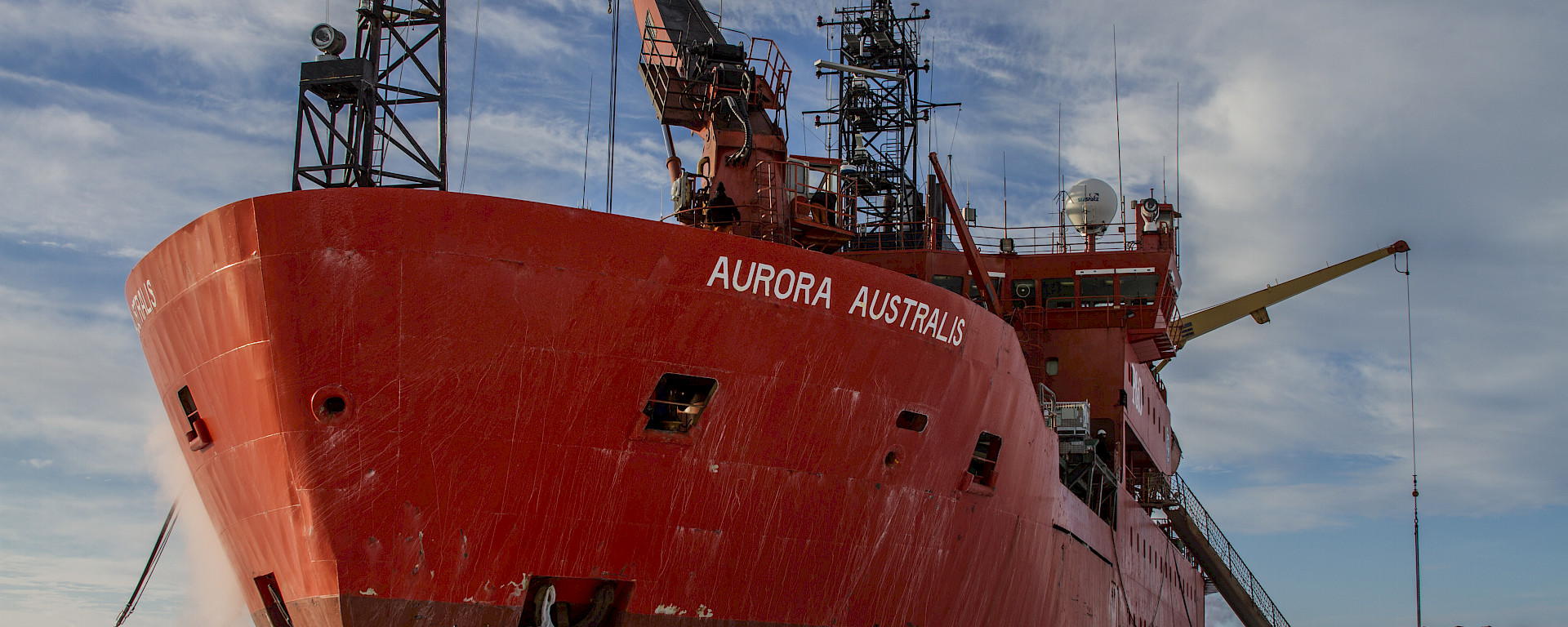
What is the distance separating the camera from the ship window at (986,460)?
15.9 meters

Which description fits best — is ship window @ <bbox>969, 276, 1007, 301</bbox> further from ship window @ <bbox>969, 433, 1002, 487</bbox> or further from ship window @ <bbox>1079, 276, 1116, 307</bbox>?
ship window @ <bbox>969, 433, 1002, 487</bbox>

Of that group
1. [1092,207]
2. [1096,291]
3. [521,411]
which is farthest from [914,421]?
[1092,207]

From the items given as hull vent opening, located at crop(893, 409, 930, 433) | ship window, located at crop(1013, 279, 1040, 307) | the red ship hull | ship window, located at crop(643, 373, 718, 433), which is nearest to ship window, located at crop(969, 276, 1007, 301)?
ship window, located at crop(1013, 279, 1040, 307)

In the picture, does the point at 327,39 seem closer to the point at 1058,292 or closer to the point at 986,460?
the point at 986,460

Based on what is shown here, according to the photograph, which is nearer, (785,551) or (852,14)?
(785,551)

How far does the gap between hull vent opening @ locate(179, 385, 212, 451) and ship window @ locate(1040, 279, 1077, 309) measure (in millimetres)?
15274

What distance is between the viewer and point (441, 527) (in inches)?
460

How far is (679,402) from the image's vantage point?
1266cm

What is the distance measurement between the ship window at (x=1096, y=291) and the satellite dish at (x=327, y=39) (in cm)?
1372

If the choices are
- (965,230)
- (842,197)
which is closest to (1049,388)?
(965,230)

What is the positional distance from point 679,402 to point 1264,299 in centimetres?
2220

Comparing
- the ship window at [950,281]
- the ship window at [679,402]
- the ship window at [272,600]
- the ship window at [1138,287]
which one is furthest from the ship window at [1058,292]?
the ship window at [272,600]

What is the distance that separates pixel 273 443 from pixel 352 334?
1341mm

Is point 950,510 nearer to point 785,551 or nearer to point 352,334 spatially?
point 785,551
